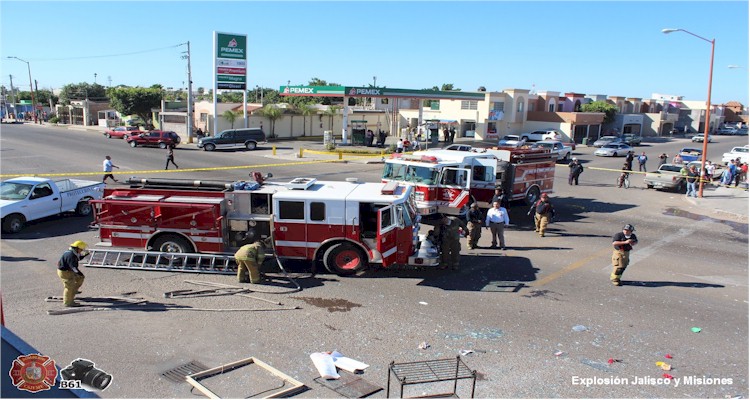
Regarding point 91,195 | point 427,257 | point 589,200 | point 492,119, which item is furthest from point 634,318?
point 492,119

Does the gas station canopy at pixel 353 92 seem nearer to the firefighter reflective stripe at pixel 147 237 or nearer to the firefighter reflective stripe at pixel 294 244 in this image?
the firefighter reflective stripe at pixel 147 237

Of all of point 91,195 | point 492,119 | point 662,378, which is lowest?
point 662,378

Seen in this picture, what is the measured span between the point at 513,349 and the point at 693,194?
21270 millimetres

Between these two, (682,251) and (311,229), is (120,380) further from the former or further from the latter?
(682,251)

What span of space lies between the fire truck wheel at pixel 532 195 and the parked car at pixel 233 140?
2630 cm

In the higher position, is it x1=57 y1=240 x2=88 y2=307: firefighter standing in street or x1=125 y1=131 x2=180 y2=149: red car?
x1=125 y1=131 x2=180 y2=149: red car

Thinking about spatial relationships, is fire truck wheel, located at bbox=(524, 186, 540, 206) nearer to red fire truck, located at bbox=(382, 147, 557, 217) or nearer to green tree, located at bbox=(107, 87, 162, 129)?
red fire truck, located at bbox=(382, 147, 557, 217)

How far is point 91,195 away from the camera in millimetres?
18719

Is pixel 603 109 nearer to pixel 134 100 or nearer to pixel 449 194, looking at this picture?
pixel 449 194

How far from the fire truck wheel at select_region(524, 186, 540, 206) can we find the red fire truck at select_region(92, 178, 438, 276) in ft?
30.6

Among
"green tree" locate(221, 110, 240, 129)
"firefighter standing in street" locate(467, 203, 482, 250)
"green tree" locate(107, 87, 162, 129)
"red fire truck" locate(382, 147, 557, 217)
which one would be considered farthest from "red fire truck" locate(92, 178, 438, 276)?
"green tree" locate(107, 87, 162, 129)

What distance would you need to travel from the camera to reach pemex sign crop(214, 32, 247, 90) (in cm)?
4531

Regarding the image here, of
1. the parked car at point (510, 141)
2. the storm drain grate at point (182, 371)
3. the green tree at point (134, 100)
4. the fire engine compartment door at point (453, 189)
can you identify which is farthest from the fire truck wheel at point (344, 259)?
the green tree at point (134, 100)

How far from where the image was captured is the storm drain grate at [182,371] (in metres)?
8.07
